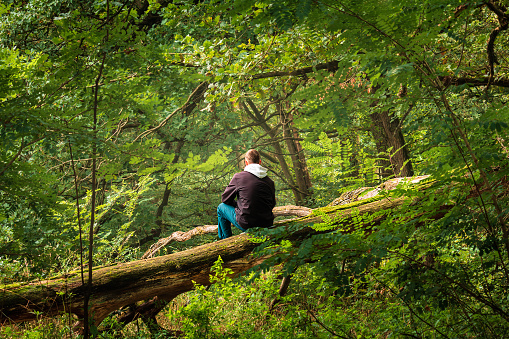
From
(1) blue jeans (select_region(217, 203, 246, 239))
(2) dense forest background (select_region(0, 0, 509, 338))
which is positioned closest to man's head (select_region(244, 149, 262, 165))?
(2) dense forest background (select_region(0, 0, 509, 338))

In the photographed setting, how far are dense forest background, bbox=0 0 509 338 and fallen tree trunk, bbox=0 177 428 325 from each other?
0.56 ft

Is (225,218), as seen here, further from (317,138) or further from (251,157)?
(317,138)

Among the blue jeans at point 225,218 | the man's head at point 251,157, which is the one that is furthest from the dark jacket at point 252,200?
the man's head at point 251,157

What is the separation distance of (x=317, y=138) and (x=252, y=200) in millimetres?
1228

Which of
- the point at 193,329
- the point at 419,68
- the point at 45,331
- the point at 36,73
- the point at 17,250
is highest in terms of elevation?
the point at 36,73

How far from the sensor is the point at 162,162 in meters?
4.28

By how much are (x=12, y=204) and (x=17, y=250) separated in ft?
2.09

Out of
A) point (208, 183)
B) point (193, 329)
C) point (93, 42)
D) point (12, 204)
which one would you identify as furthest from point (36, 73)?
point (208, 183)

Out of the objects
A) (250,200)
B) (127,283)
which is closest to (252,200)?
(250,200)

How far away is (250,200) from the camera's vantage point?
4.61 meters

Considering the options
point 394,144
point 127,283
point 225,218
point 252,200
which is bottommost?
point 127,283

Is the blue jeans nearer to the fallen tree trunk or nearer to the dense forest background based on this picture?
the dense forest background

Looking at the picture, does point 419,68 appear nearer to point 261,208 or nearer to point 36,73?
point 261,208

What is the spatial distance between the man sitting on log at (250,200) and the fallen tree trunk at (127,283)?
0.64 metres
